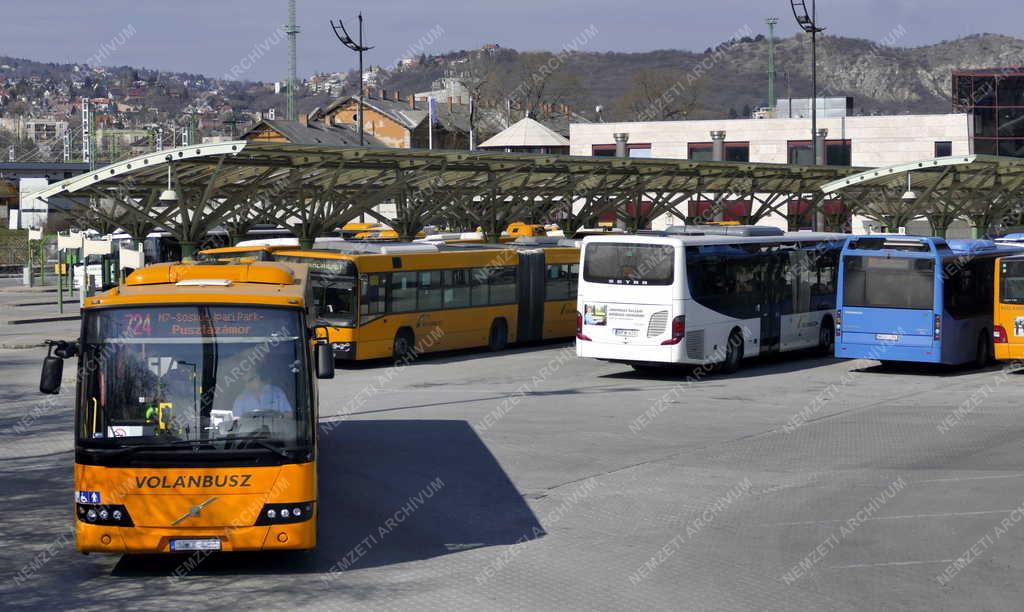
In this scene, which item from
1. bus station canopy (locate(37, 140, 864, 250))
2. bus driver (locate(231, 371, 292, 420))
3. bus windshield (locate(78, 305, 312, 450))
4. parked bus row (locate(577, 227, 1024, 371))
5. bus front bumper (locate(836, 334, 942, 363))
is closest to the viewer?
bus windshield (locate(78, 305, 312, 450))

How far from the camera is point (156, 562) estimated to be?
10.7 meters

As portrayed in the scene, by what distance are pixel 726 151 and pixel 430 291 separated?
54.0 metres

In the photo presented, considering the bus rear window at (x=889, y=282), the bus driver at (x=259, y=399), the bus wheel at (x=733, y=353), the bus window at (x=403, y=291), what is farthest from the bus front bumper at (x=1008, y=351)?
the bus driver at (x=259, y=399)

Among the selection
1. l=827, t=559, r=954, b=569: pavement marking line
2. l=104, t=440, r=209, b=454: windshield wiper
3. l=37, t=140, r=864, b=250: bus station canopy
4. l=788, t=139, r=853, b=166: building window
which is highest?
l=788, t=139, r=853, b=166: building window

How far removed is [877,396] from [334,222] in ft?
57.9

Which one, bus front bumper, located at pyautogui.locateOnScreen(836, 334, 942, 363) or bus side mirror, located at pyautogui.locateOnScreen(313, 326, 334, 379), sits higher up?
bus side mirror, located at pyautogui.locateOnScreen(313, 326, 334, 379)

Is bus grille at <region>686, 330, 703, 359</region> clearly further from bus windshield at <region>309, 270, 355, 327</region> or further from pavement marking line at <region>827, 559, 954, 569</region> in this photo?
pavement marking line at <region>827, 559, 954, 569</region>

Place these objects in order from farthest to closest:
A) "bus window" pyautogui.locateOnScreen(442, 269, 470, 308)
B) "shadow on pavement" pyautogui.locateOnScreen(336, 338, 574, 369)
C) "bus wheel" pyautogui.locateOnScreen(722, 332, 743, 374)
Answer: "bus window" pyautogui.locateOnScreen(442, 269, 470, 308)
"shadow on pavement" pyautogui.locateOnScreen(336, 338, 574, 369)
"bus wheel" pyautogui.locateOnScreen(722, 332, 743, 374)

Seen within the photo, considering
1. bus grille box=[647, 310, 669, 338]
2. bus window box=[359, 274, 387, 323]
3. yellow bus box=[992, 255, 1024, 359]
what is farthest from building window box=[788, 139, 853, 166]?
bus grille box=[647, 310, 669, 338]

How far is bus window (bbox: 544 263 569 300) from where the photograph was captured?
108 ft

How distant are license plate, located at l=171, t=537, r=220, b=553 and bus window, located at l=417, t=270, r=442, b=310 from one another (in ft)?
62.2

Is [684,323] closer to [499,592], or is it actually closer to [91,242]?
[499,592]

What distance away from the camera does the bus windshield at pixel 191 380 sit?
32.8 feet

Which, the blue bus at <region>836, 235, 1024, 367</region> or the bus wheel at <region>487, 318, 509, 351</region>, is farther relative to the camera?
the bus wheel at <region>487, 318, 509, 351</region>
